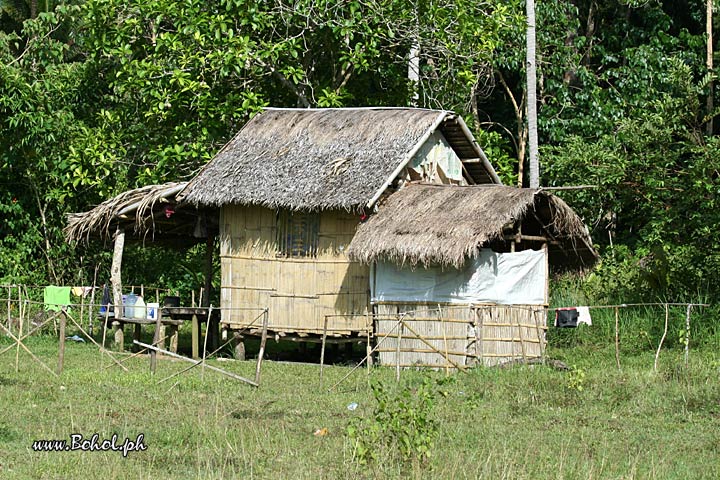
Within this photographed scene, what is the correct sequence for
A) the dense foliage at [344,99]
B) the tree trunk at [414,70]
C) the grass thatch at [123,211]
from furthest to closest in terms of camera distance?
1. the tree trunk at [414,70]
2. the dense foliage at [344,99]
3. the grass thatch at [123,211]

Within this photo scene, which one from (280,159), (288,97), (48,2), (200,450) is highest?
(48,2)

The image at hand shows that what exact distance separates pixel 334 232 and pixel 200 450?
23.7 feet

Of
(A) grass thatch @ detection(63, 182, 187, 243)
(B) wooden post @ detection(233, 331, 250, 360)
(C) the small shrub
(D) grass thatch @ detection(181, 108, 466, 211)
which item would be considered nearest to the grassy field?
(C) the small shrub

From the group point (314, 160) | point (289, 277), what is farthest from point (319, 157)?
point (289, 277)

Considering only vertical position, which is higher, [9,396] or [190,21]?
[190,21]

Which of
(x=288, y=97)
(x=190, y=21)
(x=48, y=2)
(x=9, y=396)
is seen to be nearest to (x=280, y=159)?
(x=190, y=21)

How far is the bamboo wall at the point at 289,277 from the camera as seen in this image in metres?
15.1

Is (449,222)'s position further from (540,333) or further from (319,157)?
(319,157)

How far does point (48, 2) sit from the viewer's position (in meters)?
23.1

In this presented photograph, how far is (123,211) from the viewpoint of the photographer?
15992 mm

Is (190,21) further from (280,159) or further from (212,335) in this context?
(212,335)

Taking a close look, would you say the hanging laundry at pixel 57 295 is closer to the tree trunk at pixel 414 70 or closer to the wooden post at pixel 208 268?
the wooden post at pixel 208 268

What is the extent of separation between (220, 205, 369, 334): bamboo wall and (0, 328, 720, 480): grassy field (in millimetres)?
1246

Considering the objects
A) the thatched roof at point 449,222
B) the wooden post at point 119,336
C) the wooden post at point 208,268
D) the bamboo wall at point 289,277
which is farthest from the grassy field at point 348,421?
the wooden post at point 208,268
